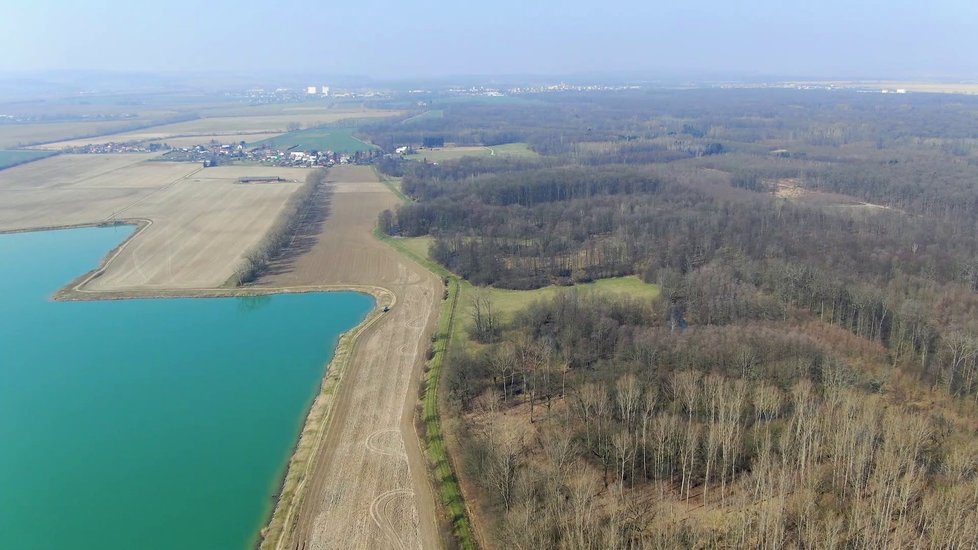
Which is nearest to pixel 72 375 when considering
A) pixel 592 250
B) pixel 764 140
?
pixel 592 250

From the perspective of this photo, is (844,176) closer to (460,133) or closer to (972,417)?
(972,417)

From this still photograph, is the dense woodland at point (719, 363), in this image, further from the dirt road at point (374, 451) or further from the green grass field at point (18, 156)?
the green grass field at point (18, 156)

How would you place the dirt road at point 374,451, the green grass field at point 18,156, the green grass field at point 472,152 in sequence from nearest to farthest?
the dirt road at point 374,451, the green grass field at point 18,156, the green grass field at point 472,152

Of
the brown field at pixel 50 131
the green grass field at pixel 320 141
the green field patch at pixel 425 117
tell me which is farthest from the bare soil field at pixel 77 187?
A: the green field patch at pixel 425 117

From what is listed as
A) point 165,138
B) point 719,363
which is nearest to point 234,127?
point 165,138

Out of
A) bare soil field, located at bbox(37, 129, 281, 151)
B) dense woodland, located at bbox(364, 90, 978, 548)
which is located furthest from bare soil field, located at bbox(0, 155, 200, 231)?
dense woodland, located at bbox(364, 90, 978, 548)
